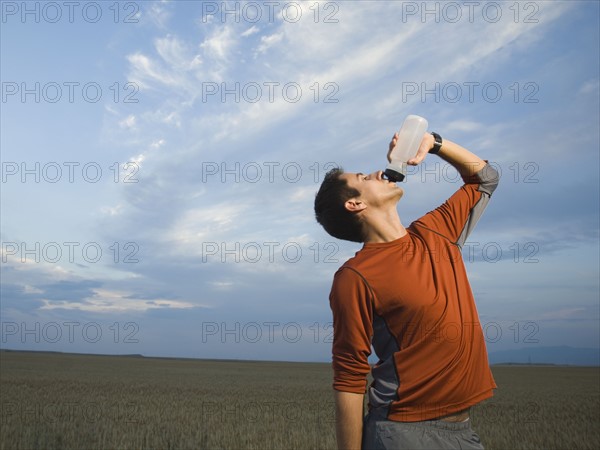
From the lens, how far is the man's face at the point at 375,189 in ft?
9.54

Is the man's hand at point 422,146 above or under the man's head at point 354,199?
above

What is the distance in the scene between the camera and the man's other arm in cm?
248

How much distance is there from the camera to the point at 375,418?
251 centimetres

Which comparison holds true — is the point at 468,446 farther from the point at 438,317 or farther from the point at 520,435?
the point at 520,435

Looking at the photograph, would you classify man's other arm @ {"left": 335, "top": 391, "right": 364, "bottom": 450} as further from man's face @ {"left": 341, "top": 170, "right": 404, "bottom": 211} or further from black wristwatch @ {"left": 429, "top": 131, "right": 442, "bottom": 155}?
black wristwatch @ {"left": 429, "top": 131, "right": 442, "bottom": 155}

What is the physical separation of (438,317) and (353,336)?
1.27ft

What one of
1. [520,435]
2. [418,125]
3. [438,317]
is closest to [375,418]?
[438,317]

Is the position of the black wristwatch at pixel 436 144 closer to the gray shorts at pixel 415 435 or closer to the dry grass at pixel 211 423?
the gray shorts at pixel 415 435

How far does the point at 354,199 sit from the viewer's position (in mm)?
2928

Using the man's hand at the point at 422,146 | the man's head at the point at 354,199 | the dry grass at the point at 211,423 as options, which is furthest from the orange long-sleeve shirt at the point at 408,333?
the dry grass at the point at 211,423

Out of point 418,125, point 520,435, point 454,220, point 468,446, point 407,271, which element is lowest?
point 520,435

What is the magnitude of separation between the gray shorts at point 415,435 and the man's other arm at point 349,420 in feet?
0.15

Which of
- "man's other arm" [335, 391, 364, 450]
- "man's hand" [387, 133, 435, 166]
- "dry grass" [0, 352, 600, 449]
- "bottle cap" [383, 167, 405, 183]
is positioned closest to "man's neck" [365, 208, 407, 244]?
"bottle cap" [383, 167, 405, 183]

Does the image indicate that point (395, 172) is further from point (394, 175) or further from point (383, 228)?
point (383, 228)
